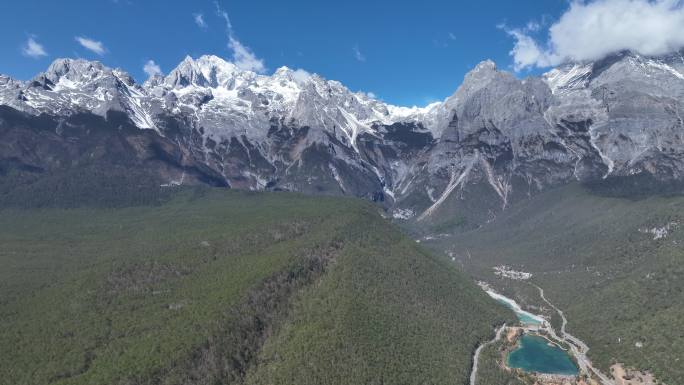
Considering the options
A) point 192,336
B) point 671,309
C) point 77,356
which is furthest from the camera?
point 671,309

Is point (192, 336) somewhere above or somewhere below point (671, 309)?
below

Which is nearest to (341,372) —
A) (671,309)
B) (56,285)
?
(56,285)

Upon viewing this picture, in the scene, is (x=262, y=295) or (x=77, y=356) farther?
(x=262, y=295)

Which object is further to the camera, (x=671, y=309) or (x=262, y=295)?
A: (x=671, y=309)

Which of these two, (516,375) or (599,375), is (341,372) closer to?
(516,375)

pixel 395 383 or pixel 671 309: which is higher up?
pixel 671 309

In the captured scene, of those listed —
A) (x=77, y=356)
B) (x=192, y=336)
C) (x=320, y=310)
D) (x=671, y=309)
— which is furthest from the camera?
(x=671, y=309)

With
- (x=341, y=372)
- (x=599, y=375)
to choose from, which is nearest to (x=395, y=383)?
(x=341, y=372)

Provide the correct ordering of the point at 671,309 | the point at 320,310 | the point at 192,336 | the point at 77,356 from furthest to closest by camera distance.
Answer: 1. the point at 671,309
2. the point at 320,310
3. the point at 192,336
4. the point at 77,356

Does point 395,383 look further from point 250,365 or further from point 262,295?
point 262,295
